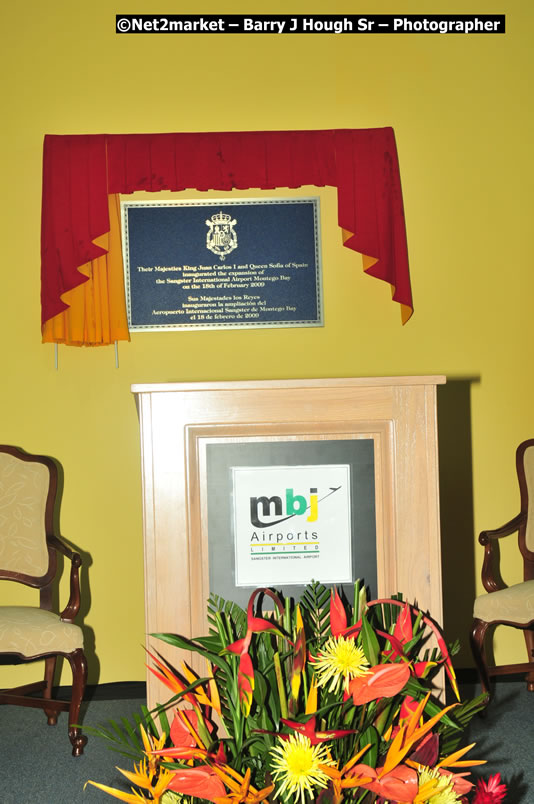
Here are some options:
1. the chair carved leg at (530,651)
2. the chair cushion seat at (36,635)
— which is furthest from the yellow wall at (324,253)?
the chair cushion seat at (36,635)

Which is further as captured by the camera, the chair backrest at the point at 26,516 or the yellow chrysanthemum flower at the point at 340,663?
the chair backrest at the point at 26,516

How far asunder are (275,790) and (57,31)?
398cm

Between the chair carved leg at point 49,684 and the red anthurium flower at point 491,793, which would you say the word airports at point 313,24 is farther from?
the red anthurium flower at point 491,793

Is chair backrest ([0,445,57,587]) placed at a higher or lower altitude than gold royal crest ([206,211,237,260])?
lower

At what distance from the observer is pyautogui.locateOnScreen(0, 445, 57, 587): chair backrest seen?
355 cm

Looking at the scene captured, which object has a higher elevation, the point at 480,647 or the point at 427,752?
the point at 427,752

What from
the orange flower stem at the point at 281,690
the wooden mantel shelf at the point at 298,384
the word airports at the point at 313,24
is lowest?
the orange flower stem at the point at 281,690

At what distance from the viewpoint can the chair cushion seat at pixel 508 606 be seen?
3.27m

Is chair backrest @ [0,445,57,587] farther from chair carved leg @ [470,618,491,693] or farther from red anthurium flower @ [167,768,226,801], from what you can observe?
red anthurium flower @ [167,768,226,801]

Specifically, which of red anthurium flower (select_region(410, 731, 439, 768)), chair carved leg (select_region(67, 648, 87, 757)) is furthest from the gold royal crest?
red anthurium flower (select_region(410, 731, 439, 768))

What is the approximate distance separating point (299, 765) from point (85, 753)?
2.83 meters

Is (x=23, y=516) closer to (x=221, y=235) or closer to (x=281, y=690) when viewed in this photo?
(x=221, y=235)

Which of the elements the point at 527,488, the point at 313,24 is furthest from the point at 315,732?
the point at 313,24

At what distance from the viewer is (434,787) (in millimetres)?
546
